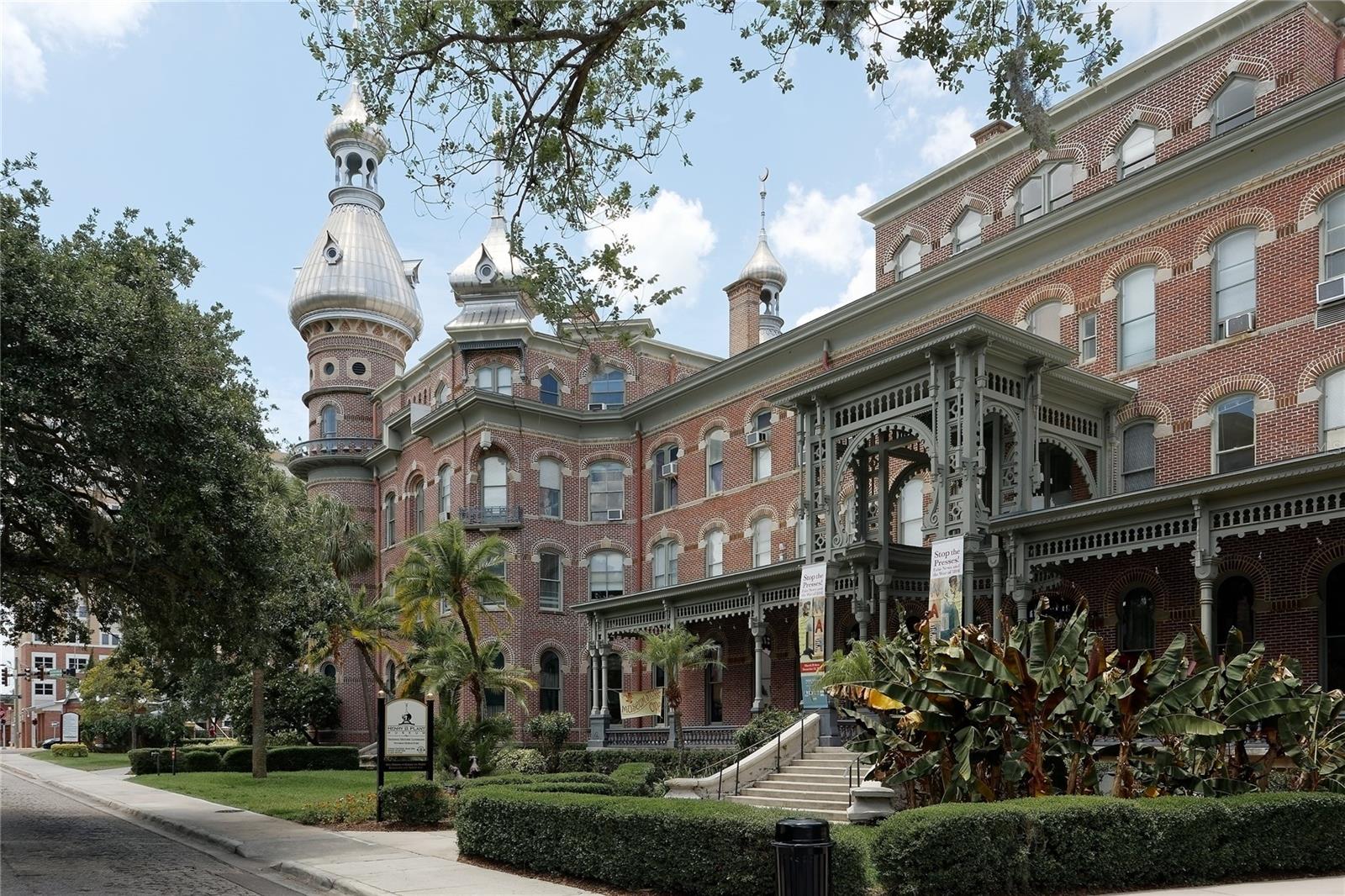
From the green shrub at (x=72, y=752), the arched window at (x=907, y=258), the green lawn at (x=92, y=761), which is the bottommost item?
the green shrub at (x=72, y=752)

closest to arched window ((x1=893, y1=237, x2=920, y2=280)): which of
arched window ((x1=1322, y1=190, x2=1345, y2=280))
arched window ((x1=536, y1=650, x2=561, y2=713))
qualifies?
arched window ((x1=1322, y1=190, x2=1345, y2=280))

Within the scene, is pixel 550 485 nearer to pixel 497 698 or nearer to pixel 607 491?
pixel 607 491

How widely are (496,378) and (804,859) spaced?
3700 cm

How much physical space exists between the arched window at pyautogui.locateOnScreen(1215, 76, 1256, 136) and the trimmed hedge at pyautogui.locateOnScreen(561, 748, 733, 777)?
17.5 metres

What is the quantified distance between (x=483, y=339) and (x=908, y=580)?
23.7 metres

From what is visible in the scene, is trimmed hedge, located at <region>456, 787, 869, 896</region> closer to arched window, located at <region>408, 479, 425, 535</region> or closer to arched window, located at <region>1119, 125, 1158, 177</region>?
arched window, located at <region>1119, 125, 1158, 177</region>

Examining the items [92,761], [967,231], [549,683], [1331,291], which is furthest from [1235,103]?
[92,761]

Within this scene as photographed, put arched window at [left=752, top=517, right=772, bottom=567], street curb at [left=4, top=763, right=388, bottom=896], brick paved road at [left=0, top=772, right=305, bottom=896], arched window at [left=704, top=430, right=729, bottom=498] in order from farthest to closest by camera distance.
Answer: arched window at [left=704, top=430, right=729, bottom=498]
arched window at [left=752, top=517, right=772, bottom=567]
brick paved road at [left=0, top=772, right=305, bottom=896]
street curb at [left=4, top=763, right=388, bottom=896]

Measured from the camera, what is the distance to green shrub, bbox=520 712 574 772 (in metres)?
34.0

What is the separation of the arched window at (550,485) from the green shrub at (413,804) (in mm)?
22414

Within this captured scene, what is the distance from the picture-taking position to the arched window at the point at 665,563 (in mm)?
41719

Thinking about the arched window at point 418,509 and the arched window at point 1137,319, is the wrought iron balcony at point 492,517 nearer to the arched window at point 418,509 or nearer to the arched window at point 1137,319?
the arched window at point 418,509

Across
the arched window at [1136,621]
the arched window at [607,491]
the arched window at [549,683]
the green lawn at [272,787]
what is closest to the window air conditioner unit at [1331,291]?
the arched window at [1136,621]

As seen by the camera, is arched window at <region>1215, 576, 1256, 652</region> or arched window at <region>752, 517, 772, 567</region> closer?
arched window at <region>1215, 576, 1256, 652</region>
